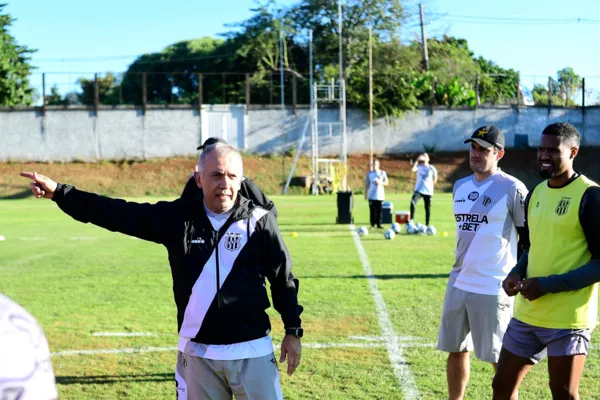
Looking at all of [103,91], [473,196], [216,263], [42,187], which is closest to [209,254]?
[216,263]

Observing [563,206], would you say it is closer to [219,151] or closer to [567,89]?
[219,151]

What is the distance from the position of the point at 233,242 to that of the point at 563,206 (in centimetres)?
198

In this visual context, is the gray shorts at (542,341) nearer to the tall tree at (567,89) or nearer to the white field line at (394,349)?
the white field line at (394,349)

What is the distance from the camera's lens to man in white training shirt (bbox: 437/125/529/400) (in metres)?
5.71

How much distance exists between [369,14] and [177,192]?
21722mm

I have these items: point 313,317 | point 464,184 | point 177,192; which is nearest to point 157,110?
point 177,192

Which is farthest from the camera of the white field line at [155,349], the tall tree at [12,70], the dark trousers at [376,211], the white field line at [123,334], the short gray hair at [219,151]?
the tall tree at [12,70]

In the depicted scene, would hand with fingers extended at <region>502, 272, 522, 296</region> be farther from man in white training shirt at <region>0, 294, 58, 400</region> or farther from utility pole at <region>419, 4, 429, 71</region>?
utility pole at <region>419, 4, 429, 71</region>

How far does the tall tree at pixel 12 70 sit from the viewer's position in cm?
5497

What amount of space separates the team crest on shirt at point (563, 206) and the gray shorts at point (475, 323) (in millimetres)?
1245

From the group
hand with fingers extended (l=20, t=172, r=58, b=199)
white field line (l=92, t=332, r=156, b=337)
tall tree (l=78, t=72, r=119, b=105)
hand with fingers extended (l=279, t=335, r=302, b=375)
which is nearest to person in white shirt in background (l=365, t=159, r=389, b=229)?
white field line (l=92, t=332, r=156, b=337)

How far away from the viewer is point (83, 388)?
6508 millimetres

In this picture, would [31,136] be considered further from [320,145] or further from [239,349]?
[239,349]

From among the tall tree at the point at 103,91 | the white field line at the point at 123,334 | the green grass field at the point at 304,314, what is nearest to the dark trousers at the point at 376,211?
the green grass field at the point at 304,314
